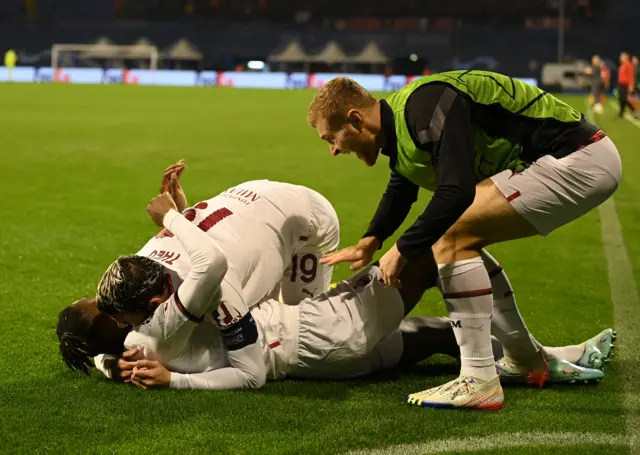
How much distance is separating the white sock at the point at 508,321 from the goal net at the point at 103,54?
49.4 meters

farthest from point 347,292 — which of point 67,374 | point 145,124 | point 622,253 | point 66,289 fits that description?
point 145,124

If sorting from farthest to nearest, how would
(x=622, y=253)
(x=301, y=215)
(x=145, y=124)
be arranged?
(x=145, y=124) < (x=622, y=253) < (x=301, y=215)

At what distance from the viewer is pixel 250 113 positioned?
2284 centimetres

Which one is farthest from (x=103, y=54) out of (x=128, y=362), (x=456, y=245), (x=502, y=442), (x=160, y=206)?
(x=502, y=442)

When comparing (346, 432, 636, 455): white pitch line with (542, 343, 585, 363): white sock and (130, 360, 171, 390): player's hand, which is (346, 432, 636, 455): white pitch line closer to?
(542, 343, 585, 363): white sock

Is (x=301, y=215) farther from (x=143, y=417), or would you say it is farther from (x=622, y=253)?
(x=622, y=253)

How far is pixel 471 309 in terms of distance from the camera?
3.58 m

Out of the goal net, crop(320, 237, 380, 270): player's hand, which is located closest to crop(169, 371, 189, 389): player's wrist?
crop(320, 237, 380, 270): player's hand

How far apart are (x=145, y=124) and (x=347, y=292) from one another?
15.3 metres

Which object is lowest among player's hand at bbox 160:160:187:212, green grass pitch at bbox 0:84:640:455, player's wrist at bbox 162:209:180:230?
green grass pitch at bbox 0:84:640:455

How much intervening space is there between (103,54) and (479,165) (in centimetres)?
5146

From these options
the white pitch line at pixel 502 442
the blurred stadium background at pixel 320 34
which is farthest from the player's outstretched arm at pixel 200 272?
the blurred stadium background at pixel 320 34

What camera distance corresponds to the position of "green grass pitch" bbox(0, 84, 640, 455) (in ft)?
10.7

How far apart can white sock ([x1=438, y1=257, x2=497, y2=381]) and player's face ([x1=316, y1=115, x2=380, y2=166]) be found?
1.80 ft
